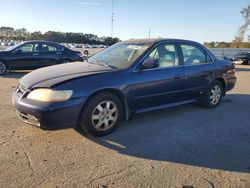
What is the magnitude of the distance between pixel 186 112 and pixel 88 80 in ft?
8.79

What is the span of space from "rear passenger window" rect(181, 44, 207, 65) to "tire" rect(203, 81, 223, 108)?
25.1 inches

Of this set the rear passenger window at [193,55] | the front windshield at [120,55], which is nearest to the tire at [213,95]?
the rear passenger window at [193,55]

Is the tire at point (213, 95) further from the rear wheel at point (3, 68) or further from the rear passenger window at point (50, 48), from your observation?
the rear wheel at point (3, 68)

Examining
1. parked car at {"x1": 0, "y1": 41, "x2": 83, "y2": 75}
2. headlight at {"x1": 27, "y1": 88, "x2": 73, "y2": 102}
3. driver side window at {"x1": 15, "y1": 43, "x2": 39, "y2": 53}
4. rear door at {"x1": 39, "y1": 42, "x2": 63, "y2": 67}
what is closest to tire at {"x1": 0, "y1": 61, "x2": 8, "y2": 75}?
parked car at {"x1": 0, "y1": 41, "x2": 83, "y2": 75}

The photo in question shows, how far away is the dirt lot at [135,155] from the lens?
318 cm

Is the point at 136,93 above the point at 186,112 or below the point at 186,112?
above

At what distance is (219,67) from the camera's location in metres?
6.55

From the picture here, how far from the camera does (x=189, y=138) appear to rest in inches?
178

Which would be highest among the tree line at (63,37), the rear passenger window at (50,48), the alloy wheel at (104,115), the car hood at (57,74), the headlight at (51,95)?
the tree line at (63,37)

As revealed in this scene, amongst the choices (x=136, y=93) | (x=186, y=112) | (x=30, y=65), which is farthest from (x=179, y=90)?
(x=30, y=65)

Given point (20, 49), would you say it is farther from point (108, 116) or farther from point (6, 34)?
point (6, 34)

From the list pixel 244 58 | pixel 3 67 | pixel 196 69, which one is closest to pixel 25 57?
pixel 3 67

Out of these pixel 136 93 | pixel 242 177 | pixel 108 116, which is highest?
pixel 136 93

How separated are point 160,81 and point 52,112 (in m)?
2.10
